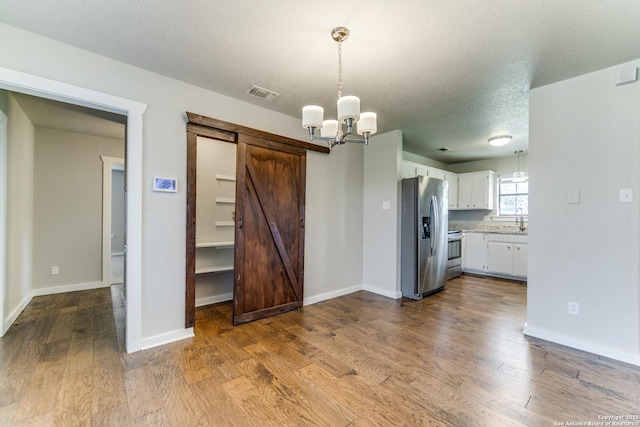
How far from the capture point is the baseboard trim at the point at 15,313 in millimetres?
2713

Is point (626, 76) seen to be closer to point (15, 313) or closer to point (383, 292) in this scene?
point (383, 292)

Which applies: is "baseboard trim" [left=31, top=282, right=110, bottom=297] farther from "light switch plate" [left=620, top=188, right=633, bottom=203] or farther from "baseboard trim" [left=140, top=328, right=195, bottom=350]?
"light switch plate" [left=620, top=188, right=633, bottom=203]

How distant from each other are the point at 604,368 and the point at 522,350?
20.7 inches

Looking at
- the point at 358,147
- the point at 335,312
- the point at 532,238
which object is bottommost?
the point at 335,312

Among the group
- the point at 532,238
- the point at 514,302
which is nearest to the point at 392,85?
the point at 532,238

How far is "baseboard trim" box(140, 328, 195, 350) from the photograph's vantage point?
2.47 meters

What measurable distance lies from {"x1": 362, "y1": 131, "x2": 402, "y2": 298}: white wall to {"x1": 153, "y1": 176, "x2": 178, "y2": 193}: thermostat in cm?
287

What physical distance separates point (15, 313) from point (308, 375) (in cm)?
346

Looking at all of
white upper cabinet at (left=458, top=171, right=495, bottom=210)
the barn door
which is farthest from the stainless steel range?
the barn door

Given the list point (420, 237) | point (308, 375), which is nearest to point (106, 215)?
point (308, 375)

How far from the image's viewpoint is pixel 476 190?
19.8 ft

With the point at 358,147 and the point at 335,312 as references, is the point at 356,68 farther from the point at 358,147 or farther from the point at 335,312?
the point at 335,312

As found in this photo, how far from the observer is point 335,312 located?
3.47 metres

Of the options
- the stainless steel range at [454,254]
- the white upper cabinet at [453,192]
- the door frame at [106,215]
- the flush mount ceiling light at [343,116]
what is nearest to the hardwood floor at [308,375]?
the door frame at [106,215]
